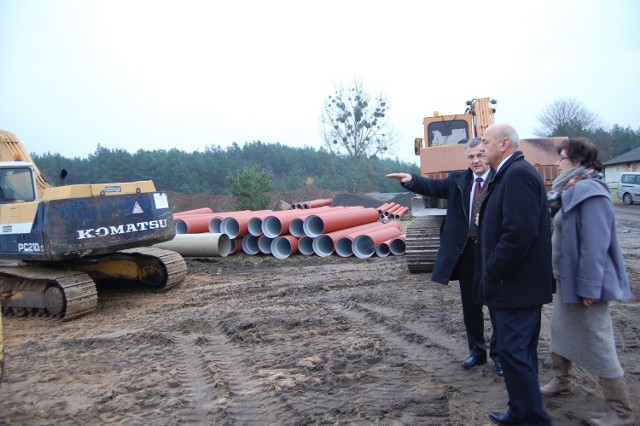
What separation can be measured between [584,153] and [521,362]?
138cm

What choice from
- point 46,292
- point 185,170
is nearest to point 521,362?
point 46,292

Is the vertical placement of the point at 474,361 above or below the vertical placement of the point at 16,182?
below

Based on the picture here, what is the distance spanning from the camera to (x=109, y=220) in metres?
7.58

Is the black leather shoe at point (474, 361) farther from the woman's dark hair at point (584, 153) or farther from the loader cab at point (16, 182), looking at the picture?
the loader cab at point (16, 182)

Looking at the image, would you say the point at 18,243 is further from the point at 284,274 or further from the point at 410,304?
the point at 410,304

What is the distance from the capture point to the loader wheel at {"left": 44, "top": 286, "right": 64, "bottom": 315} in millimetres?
7414

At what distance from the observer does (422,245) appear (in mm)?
8641

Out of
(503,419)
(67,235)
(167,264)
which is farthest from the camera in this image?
(167,264)

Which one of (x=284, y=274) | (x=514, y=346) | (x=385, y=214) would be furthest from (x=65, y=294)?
(x=385, y=214)

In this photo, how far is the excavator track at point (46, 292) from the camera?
7.42m

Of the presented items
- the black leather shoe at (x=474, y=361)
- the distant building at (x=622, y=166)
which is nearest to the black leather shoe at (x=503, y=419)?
the black leather shoe at (x=474, y=361)

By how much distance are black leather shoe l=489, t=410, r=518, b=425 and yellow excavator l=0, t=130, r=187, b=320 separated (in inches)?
237

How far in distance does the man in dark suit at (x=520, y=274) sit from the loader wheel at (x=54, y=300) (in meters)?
6.42

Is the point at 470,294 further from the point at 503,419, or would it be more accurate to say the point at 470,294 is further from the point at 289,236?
the point at 289,236
